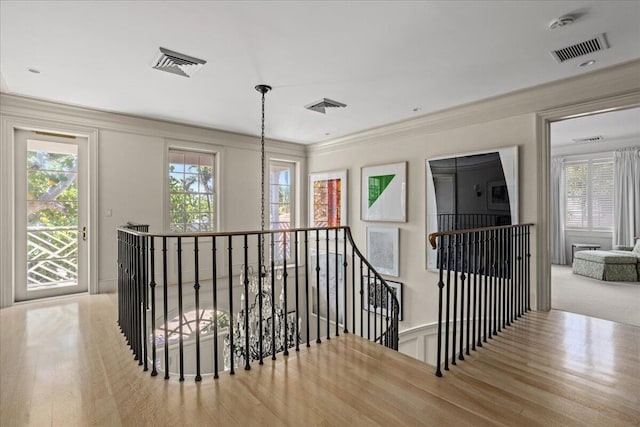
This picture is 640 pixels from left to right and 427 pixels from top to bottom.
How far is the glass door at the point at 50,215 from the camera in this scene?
13.6ft

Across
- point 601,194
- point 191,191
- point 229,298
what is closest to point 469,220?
point 229,298

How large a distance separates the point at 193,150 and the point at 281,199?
2011 millimetres

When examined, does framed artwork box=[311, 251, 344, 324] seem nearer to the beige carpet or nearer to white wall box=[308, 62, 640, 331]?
white wall box=[308, 62, 640, 331]

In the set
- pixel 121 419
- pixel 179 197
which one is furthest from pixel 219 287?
pixel 121 419

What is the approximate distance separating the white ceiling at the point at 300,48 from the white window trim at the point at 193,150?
98cm

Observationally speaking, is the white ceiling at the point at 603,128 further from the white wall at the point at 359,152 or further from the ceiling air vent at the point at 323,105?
the ceiling air vent at the point at 323,105

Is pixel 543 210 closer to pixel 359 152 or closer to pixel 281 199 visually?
pixel 359 152

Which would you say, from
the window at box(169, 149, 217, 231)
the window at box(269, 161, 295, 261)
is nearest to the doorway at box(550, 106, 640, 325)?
the window at box(269, 161, 295, 261)

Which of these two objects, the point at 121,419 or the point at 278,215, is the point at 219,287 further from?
the point at 121,419

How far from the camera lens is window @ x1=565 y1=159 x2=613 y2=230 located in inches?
269

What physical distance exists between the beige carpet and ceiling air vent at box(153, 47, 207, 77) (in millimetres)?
4883

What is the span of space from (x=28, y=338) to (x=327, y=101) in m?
3.97

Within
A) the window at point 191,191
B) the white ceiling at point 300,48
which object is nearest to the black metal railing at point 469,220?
the white ceiling at point 300,48

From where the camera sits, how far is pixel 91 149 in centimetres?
449
